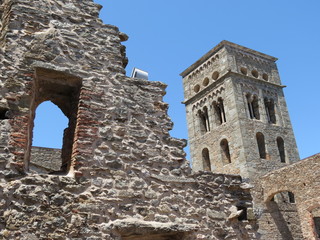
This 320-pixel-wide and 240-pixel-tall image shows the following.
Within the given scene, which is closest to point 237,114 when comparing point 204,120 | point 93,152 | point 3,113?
point 204,120

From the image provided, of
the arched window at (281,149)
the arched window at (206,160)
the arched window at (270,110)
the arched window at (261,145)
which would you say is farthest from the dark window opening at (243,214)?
the arched window at (270,110)

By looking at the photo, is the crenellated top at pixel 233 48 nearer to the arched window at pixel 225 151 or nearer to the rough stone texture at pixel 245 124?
the rough stone texture at pixel 245 124

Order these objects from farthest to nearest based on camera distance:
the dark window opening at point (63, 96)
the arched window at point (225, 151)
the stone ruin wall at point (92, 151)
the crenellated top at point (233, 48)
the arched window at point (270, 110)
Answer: the crenellated top at point (233, 48) → the arched window at point (270, 110) → the arched window at point (225, 151) → the dark window opening at point (63, 96) → the stone ruin wall at point (92, 151)

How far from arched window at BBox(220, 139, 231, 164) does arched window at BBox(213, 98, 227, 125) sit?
1.89 meters

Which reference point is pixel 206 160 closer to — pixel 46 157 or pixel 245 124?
pixel 245 124

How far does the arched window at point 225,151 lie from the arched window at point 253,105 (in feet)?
9.51

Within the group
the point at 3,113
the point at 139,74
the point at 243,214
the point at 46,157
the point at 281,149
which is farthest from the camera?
the point at 281,149

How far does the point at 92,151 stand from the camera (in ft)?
14.7

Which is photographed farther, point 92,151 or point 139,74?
point 139,74

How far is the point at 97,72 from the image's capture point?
504 centimetres

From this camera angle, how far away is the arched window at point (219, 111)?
26822 mm

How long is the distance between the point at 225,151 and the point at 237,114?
9.18 ft

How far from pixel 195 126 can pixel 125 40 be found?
75.1 ft

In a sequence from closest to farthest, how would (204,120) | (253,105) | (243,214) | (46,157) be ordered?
(243,214), (46,157), (253,105), (204,120)
